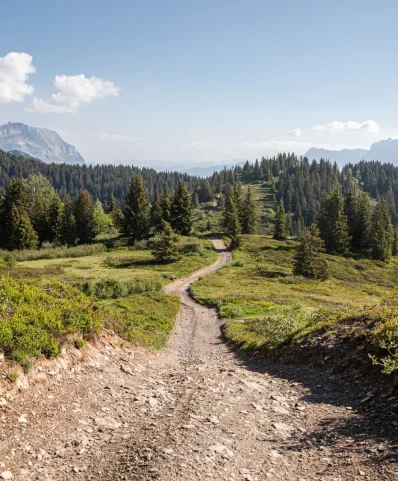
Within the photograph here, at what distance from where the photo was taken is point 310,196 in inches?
7815

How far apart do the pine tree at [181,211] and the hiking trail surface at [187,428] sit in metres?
76.8

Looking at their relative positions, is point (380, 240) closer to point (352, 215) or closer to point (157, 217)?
point (352, 215)

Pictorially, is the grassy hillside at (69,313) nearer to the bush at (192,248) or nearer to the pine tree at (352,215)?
the bush at (192,248)

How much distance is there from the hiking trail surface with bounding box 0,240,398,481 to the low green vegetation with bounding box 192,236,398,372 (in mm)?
2425

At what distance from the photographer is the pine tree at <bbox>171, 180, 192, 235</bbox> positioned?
3474 inches

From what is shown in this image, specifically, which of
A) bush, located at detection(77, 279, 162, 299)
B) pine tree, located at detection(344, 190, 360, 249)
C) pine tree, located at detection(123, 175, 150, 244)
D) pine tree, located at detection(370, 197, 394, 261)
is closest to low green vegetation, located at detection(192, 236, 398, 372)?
pine tree, located at detection(370, 197, 394, 261)

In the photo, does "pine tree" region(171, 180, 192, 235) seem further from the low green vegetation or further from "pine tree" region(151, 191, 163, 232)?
the low green vegetation

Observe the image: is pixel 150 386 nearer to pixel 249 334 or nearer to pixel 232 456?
pixel 232 456

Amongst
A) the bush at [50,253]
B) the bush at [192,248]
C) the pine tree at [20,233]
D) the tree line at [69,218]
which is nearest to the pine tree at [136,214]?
the tree line at [69,218]

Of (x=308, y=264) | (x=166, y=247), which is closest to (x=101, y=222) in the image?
(x=166, y=247)

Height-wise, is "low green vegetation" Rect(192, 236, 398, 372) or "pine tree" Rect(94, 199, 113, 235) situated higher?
"pine tree" Rect(94, 199, 113, 235)

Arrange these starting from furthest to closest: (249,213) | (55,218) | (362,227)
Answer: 1. (249,213)
2. (362,227)
3. (55,218)

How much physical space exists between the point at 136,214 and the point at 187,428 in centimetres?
7783

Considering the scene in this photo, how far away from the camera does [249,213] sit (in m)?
102
